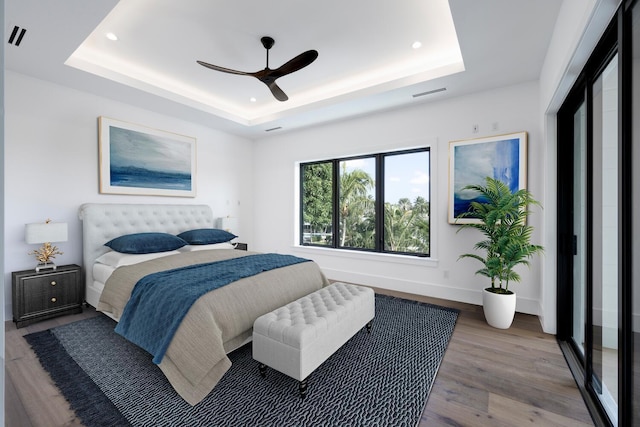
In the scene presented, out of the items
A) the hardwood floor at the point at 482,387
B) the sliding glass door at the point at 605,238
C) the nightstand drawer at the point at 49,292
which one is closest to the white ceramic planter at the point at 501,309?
the hardwood floor at the point at 482,387

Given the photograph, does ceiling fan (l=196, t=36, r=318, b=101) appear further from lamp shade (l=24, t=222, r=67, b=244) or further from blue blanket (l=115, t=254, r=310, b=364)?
lamp shade (l=24, t=222, r=67, b=244)

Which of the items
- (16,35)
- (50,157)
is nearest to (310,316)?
(16,35)

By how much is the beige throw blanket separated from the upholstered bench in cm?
22

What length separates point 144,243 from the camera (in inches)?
132

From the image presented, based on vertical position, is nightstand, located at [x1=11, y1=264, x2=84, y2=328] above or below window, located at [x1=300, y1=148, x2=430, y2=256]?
below

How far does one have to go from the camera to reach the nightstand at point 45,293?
2826 mm

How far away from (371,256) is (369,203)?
86 cm

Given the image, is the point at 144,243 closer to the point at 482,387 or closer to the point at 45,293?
the point at 45,293

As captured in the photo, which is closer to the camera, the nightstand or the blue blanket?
the blue blanket

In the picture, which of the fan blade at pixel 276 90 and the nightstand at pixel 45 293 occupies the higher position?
the fan blade at pixel 276 90

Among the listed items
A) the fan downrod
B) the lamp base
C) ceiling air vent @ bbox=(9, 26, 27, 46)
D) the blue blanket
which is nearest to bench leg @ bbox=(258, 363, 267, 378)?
the blue blanket

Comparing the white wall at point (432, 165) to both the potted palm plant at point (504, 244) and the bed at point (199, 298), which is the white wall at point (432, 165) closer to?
the potted palm plant at point (504, 244)

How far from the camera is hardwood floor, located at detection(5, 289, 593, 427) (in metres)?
1.65

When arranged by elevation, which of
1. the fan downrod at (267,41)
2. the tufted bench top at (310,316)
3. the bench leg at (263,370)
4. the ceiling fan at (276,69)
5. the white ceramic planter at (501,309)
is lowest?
the bench leg at (263,370)
